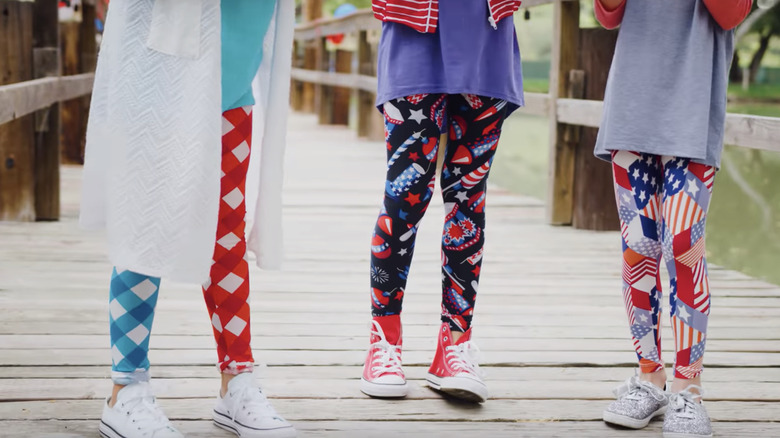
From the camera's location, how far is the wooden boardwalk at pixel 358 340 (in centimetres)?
183

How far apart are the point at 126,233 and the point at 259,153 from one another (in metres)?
0.33

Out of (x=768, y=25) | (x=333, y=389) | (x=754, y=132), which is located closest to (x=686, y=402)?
(x=333, y=389)

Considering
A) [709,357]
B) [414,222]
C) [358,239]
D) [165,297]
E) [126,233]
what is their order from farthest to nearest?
1. [358,239]
2. [165,297]
3. [709,357]
4. [414,222]
5. [126,233]

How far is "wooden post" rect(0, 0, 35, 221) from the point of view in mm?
3818

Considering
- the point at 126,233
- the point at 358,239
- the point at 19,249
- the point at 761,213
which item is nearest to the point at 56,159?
the point at 19,249

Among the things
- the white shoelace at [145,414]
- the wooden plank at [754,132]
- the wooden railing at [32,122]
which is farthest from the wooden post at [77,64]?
the white shoelace at [145,414]

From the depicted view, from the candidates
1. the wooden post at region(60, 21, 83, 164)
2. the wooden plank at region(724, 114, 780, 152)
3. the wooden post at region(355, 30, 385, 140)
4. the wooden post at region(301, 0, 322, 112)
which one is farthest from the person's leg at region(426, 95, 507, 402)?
the wooden post at region(301, 0, 322, 112)

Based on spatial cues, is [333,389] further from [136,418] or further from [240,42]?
[240,42]

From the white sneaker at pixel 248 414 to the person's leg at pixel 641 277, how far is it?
0.61m

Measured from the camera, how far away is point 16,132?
393 cm

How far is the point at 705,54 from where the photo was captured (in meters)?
1.75

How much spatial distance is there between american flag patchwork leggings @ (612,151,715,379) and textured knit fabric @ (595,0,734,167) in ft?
0.15

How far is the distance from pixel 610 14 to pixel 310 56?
10.4m

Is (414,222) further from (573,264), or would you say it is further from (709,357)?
(573,264)
